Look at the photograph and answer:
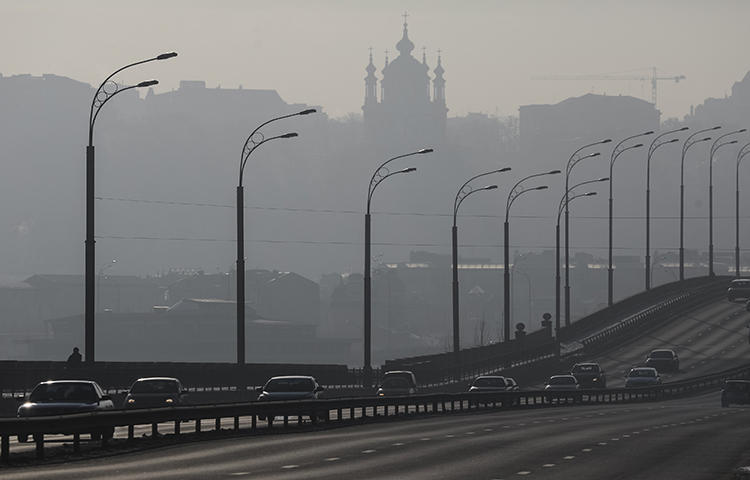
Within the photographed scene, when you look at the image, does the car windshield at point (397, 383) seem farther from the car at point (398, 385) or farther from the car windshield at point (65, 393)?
the car windshield at point (65, 393)

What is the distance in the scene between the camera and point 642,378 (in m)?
92.3

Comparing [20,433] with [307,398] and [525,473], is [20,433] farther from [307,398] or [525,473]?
[307,398]

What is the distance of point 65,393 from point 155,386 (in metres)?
10.5

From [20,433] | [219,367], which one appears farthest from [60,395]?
[219,367]

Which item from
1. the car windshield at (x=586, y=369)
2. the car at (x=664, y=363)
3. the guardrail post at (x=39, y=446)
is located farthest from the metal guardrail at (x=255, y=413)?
the car at (x=664, y=363)

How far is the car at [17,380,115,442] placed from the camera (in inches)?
1470

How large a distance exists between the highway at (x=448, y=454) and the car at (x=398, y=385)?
22020 millimetres

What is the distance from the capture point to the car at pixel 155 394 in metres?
47.6

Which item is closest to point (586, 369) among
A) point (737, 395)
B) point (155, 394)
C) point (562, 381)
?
point (562, 381)

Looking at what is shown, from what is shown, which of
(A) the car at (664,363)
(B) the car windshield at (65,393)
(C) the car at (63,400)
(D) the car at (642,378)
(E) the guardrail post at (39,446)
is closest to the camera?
(E) the guardrail post at (39,446)

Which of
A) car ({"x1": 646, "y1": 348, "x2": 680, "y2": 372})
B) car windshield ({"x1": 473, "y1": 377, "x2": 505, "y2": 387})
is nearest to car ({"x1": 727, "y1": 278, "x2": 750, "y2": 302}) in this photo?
car ({"x1": 646, "y1": 348, "x2": 680, "y2": 372})

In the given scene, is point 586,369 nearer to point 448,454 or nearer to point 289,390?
point 289,390

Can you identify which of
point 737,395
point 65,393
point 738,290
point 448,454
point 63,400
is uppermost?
point 738,290

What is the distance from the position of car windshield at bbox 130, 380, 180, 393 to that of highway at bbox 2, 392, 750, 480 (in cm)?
558
